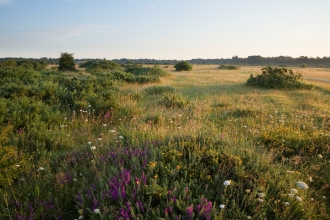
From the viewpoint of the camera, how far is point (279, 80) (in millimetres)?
20109

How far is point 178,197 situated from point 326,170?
11.4 ft

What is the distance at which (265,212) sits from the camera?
339 cm

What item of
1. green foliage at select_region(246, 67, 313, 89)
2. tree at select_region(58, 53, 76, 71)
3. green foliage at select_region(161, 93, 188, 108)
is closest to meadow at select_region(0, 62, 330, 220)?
green foliage at select_region(161, 93, 188, 108)

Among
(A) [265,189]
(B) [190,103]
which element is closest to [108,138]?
(A) [265,189]

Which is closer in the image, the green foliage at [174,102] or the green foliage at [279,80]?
the green foliage at [174,102]

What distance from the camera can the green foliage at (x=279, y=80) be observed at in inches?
767

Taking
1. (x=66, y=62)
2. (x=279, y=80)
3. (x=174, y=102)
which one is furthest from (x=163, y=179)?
(x=66, y=62)

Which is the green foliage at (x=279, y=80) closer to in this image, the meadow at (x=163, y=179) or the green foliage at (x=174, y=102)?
the green foliage at (x=174, y=102)

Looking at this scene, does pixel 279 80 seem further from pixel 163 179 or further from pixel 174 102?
pixel 163 179

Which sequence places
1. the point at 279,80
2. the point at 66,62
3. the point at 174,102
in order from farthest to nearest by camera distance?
the point at 66,62
the point at 279,80
the point at 174,102

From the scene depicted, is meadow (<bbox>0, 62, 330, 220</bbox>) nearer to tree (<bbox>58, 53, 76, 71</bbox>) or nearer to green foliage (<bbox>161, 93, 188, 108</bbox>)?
green foliage (<bbox>161, 93, 188, 108</bbox>)

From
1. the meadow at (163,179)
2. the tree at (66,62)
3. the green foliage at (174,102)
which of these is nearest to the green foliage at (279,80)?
the green foliage at (174,102)

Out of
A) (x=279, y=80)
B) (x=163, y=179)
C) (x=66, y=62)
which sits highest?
(x=66, y=62)

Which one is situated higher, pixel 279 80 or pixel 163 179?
pixel 279 80
